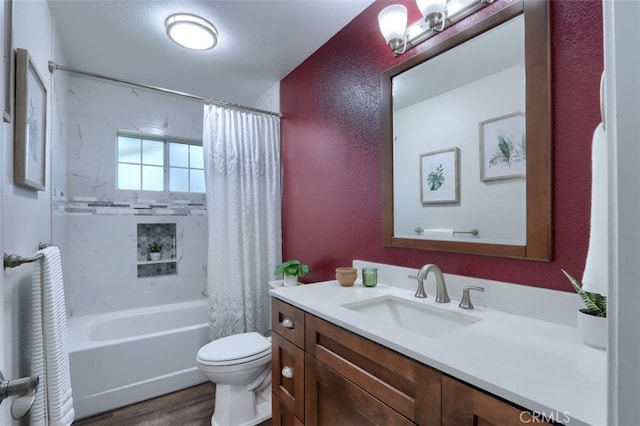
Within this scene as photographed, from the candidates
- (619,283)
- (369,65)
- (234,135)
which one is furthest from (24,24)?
(619,283)

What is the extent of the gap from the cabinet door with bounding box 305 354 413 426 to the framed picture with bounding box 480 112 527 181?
3.05 ft

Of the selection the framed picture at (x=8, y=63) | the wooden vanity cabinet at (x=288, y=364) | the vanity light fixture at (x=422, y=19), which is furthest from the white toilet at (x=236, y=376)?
the vanity light fixture at (x=422, y=19)

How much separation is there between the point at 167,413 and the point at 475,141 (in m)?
2.42

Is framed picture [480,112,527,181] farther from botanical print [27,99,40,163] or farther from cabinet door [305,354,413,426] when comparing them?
botanical print [27,99,40,163]

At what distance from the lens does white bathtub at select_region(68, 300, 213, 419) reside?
75.0 inches

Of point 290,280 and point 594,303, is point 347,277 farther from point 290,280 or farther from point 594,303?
point 594,303

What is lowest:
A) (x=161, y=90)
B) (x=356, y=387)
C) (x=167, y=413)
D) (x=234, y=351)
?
(x=167, y=413)

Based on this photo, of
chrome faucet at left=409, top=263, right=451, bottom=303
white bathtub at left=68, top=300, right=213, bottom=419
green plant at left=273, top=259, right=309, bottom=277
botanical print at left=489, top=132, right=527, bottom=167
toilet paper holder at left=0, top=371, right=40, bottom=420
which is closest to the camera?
toilet paper holder at left=0, top=371, right=40, bottom=420

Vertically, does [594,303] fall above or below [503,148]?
below

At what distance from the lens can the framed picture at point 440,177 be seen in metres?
1.31

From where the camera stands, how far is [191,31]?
1.80 m

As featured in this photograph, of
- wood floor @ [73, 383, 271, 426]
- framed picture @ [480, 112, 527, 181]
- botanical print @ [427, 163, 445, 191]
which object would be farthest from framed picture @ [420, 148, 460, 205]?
wood floor @ [73, 383, 271, 426]

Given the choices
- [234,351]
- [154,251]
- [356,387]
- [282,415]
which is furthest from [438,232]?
[154,251]

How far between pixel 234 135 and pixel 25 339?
1755mm
